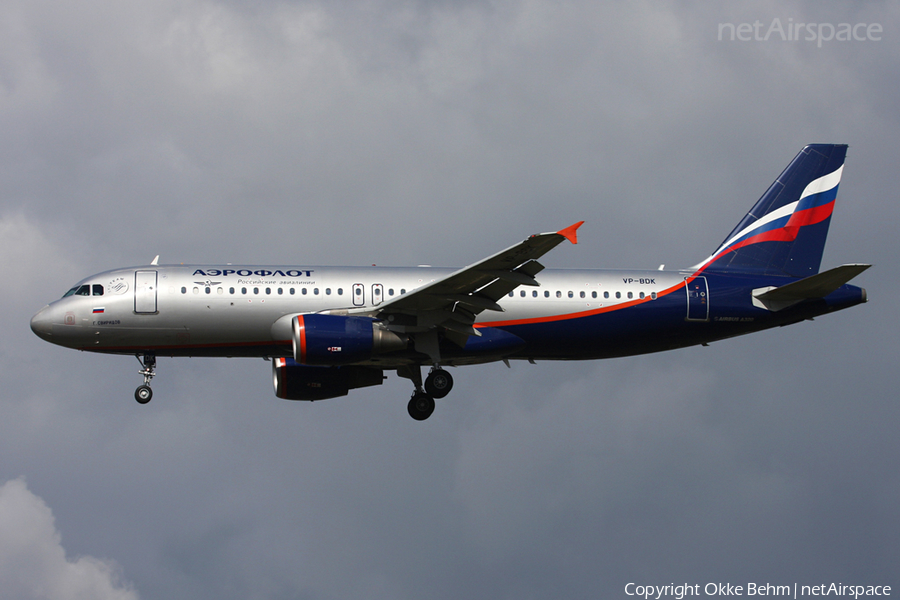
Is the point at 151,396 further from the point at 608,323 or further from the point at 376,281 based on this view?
the point at 608,323

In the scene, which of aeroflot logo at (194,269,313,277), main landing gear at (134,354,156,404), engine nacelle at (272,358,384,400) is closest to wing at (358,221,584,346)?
aeroflot logo at (194,269,313,277)

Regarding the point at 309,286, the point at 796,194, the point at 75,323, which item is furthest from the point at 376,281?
the point at 796,194

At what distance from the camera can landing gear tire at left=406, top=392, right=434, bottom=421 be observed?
32969 mm

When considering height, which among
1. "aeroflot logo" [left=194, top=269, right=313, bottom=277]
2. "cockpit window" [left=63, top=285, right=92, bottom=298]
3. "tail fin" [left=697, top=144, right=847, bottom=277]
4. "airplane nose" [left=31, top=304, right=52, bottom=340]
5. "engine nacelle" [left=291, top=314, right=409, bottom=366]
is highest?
"tail fin" [left=697, top=144, right=847, bottom=277]

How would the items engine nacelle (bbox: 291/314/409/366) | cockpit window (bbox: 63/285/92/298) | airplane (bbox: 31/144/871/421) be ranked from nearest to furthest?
engine nacelle (bbox: 291/314/409/366)
airplane (bbox: 31/144/871/421)
cockpit window (bbox: 63/285/92/298)

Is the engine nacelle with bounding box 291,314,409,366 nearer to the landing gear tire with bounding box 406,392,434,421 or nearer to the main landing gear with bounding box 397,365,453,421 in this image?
the main landing gear with bounding box 397,365,453,421

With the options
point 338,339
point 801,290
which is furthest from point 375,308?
point 801,290

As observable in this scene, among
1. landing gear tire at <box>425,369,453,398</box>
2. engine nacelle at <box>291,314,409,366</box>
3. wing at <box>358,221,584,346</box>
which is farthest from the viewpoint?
landing gear tire at <box>425,369,453,398</box>

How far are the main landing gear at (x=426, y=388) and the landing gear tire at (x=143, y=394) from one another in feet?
26.9

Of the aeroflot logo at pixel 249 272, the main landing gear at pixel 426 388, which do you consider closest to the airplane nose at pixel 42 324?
the aeroflot logo at pixel 249 272

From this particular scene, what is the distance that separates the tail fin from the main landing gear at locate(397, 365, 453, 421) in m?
9.95

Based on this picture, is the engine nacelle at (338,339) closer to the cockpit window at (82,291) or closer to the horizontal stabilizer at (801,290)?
the cockpit window at (82,291)

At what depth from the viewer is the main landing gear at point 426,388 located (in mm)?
32094

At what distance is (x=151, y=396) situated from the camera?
102 ft
